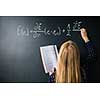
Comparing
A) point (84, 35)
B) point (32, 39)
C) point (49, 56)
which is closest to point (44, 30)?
point (32, 39)

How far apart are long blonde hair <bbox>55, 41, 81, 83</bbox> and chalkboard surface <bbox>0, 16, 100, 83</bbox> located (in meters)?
0.06

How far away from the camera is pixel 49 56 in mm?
1813

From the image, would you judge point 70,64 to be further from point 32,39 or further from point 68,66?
point 32,39

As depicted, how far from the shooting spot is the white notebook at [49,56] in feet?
5.93

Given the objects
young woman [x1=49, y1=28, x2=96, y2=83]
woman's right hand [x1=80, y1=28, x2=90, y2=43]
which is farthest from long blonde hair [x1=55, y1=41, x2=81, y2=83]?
woman's right hand [x1=80, y1=28, x2=90, y2=43]

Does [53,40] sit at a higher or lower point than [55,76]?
higher

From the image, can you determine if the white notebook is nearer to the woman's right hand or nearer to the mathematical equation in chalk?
the mathematical equation in chalk

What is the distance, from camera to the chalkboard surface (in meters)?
1.81

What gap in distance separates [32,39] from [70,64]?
1.32ft
